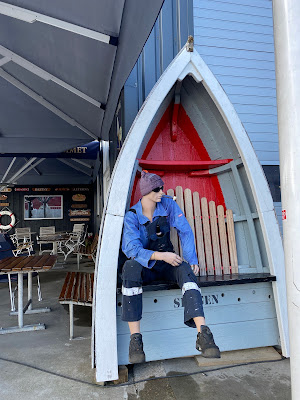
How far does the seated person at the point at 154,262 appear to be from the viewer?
1.85 meters

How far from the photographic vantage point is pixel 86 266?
715 centimetres

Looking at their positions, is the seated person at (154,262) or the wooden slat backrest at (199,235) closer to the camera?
the seated person at (154,262)

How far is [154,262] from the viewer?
2.12 m

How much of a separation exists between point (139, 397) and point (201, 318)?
0.69m

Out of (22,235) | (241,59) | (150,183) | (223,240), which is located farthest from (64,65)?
(22,235)

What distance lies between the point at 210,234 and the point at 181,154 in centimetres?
95

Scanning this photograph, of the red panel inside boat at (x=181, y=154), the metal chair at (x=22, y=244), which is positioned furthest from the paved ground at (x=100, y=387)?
the metal chair at (x=22, y=244)

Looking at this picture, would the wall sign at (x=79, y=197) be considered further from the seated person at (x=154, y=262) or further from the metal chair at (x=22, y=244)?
the seated person at (x=154, y=262)

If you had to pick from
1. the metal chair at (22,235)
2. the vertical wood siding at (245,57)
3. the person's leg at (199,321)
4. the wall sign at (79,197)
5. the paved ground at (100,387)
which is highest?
the vertical wood siding at (245,57)

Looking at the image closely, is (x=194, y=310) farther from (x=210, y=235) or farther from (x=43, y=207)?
(x=43, y=207)

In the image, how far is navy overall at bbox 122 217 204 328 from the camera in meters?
1.89

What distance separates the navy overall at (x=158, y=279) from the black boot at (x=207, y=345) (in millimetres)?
119

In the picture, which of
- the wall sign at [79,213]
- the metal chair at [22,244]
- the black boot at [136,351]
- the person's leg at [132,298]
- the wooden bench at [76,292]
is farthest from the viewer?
the wall sign at [79,213]

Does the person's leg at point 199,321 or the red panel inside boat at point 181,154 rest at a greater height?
the red panel inside boat at point 181,154
